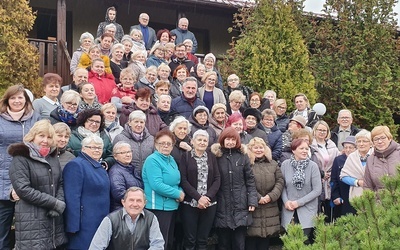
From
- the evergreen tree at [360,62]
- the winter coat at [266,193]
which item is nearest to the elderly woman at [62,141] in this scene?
the winter coat at [266,193]

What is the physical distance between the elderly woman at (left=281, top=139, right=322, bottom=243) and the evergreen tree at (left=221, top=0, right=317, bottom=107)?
3.92 metres

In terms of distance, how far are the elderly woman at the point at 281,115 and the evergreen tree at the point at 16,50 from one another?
5.07 metres

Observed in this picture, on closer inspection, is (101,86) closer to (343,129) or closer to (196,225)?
(196,225)

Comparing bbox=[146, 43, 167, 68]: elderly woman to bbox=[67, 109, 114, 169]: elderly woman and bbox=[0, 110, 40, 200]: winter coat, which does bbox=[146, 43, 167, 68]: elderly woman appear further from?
bbox=[0, 110, 40, 200]: winter coat

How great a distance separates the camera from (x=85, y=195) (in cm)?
495

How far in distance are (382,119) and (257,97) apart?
197 inches

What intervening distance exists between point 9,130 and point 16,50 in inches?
190

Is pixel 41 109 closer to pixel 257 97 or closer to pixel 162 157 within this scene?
pixel 162 157

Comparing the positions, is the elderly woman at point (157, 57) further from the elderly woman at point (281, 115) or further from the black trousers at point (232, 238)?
the black trousers at point (232, 238)

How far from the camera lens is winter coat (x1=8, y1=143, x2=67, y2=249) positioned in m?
4.46

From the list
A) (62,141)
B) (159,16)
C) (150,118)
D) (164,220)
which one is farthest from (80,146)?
(159,16)

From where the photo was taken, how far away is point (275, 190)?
6.19m

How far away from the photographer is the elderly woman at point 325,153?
22.9 feet

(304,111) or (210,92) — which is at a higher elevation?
(210,92)
